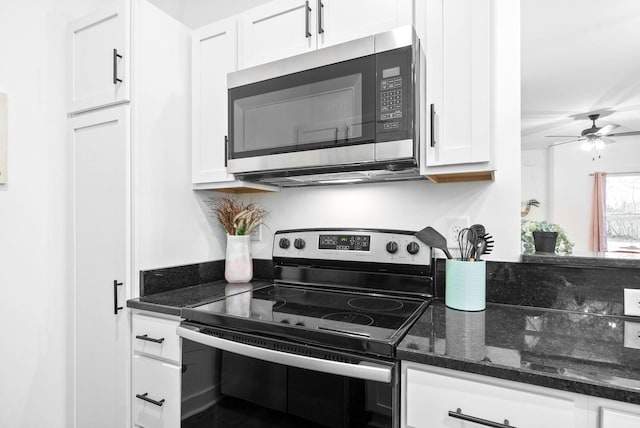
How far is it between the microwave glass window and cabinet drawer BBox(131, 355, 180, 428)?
38.0 inches

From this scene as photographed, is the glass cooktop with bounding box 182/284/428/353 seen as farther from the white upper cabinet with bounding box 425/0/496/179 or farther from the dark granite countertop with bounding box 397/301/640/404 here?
the white upper cabinet with bounding box 425/0/496/179

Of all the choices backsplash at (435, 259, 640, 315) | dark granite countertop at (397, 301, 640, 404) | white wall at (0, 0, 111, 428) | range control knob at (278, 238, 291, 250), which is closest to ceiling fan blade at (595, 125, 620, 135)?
backsplash at (435, 259, 640, 315)

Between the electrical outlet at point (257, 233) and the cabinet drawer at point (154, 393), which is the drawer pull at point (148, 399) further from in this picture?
the electrical outlet at point (257, 233)

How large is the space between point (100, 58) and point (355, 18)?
1.17m

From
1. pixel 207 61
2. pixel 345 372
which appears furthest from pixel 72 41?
pixel 345 372

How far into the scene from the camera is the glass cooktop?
1.02 meters

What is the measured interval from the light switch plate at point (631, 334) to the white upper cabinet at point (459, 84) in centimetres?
63

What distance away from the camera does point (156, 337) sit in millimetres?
1392

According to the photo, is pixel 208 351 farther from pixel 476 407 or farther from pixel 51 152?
pixel 51 152

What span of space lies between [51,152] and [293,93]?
124cm

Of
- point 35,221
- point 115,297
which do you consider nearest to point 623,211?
point 115,297

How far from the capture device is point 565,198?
612cm

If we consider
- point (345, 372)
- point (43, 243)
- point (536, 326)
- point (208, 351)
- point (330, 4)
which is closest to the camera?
point (345, 372)

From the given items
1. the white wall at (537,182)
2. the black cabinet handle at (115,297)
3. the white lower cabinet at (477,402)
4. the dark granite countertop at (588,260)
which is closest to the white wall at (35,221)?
the black cabinet handle at (115,297)
